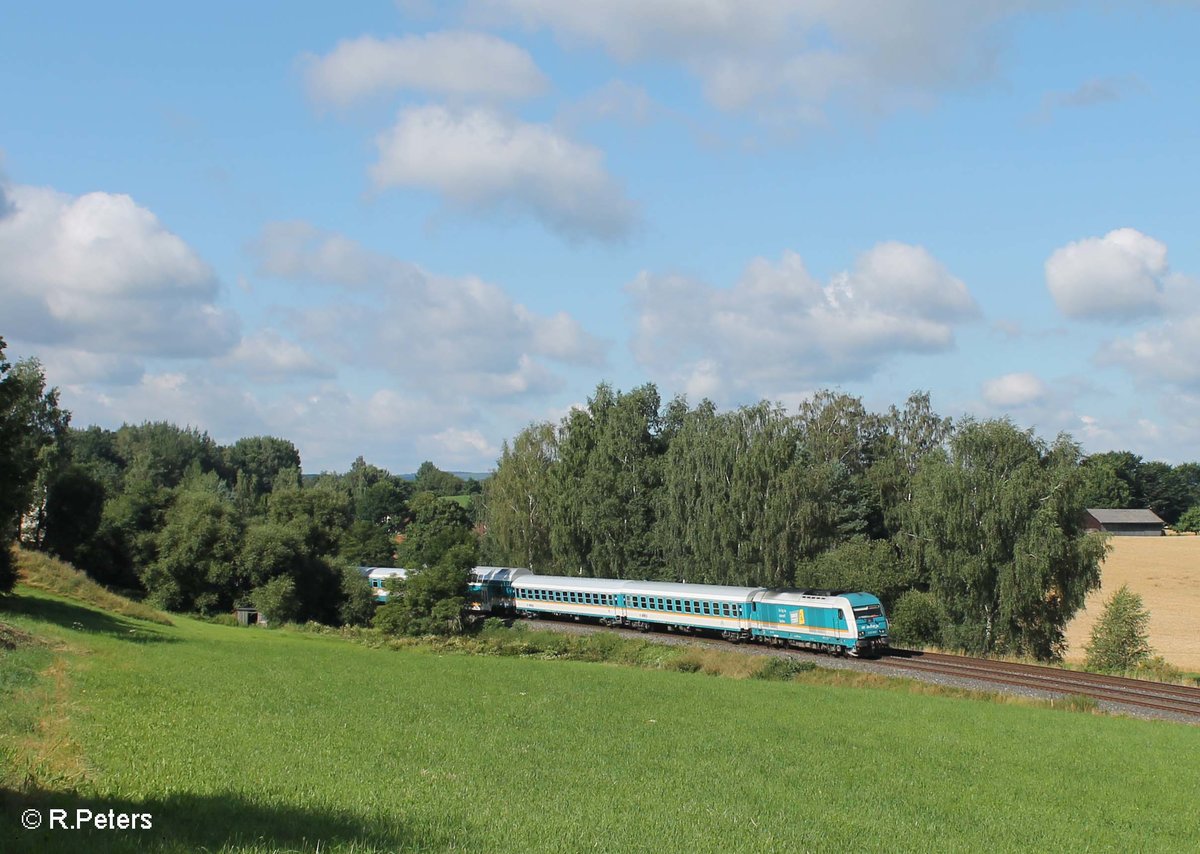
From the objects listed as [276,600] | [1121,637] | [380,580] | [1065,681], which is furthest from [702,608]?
[380,580]

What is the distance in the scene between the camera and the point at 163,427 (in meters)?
180

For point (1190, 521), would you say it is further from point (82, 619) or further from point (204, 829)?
point (204, 829)

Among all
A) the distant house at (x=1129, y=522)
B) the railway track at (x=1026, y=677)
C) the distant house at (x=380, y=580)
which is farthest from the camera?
the distant house at (x=1129, y=522)

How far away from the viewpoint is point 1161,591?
316ft

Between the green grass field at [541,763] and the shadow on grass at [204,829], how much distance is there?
5 cm

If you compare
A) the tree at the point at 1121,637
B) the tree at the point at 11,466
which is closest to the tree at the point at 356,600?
the tree at the point at 11,466

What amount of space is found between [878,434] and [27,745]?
79165mm

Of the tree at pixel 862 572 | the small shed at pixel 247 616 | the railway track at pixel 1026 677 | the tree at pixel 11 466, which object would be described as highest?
the tree at pixel 11 466

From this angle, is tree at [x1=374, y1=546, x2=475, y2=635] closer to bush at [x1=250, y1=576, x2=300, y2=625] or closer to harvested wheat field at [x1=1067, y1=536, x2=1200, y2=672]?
bush at [x1=250, y1=576, x2=300, y2=625]

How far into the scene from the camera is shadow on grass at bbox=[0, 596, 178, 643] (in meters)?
36.9

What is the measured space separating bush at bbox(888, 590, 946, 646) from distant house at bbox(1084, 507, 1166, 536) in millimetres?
112454

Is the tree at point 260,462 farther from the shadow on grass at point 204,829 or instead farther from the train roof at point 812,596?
the shadow on grass at point 204,829

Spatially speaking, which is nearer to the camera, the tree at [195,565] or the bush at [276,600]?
the bush at [276,600]

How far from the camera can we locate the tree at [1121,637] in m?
46.7
